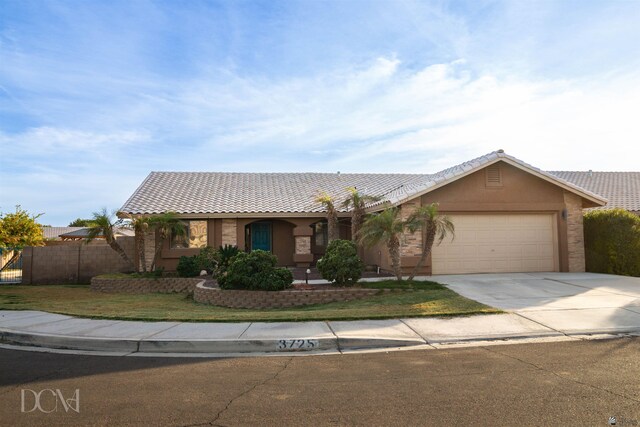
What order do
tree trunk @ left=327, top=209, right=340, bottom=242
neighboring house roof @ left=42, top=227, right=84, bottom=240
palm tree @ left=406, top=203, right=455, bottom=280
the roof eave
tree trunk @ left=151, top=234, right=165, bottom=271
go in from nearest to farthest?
palm tree @ left=406, top=203, right=455, bottom=280 → the roof eave → tree trunk @ left=151, top=234, right=165, bottom=271 → tree trunk @ left=327, top=209, right=340, bottom=242 → neighboring house roof @ left=42, top=227, right=84, bottom=240

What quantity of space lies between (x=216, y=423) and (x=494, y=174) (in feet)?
48.9

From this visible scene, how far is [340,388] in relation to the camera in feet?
17.4

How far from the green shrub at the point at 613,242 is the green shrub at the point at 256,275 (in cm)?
1196

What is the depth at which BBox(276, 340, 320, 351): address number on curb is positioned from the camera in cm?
732

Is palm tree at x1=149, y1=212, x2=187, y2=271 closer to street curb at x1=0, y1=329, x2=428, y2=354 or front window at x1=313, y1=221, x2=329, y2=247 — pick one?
front window at x1=313, y1=221, x2=329, y2=247

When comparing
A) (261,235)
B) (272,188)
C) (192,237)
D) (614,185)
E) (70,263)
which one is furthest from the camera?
(614,185)

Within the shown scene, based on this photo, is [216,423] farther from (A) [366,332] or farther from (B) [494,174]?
(B) [494,174]

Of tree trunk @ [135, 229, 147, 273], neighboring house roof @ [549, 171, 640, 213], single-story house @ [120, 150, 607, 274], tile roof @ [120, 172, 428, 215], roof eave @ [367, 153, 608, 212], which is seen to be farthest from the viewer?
neighboring house roof @ [549, 171, 640, 213]

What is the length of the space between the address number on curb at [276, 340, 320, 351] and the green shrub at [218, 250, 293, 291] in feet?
17.9

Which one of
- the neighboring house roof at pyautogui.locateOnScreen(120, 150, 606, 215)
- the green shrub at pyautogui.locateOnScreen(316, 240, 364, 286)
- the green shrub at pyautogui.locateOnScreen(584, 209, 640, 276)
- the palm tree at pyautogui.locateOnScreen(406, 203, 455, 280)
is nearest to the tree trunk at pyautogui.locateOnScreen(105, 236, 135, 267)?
the neighboring house roof at pyautogui.locateOnScreen(120, 150, 606, 215)

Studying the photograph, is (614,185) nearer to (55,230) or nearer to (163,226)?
(163,226)

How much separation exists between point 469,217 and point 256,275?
8.57 m

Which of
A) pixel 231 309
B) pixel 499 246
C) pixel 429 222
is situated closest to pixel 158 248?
pixel 231 309

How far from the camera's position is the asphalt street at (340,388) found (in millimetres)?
4473
